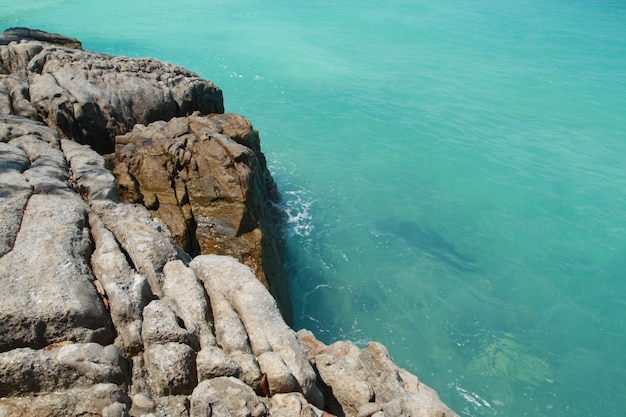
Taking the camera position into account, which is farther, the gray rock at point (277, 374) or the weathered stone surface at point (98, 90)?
the weathered stone surface at point (98, 90)

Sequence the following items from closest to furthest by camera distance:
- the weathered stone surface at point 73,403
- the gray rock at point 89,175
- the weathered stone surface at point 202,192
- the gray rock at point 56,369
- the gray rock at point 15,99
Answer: the weathered stone surface at point 73,403
the gray rock at point 56,369
the gray rock at point 89,175
the weathered stone surface at point 202,192
the gray rock at point 15,99

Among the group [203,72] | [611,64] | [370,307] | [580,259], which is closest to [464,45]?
[611,64]

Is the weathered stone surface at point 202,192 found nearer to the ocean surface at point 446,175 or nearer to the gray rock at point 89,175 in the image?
the gray rock at point 89,175

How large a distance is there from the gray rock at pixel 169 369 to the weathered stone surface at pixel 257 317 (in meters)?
0.72

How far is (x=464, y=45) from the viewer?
4003cm

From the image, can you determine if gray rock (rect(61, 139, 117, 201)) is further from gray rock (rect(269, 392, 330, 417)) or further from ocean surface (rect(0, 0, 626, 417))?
ocean surface (rect(0, 0, 626, 417))

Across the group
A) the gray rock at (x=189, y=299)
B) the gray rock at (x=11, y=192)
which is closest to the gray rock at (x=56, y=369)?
the gray rock at (x=189, y=299)

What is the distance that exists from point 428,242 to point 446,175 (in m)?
6.35

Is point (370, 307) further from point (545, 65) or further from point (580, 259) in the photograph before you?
point (545, 65)

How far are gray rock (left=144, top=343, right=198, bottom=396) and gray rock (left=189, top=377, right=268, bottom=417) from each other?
215mm

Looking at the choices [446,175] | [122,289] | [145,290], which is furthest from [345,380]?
[446,175]

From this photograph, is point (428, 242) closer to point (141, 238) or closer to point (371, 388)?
point (371, 388)

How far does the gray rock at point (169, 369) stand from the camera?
5.29m

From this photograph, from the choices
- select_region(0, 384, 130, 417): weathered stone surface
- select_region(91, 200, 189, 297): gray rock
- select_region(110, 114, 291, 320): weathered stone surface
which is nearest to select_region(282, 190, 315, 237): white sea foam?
select_region(110, 114, 291, 320): weathered stone surface
